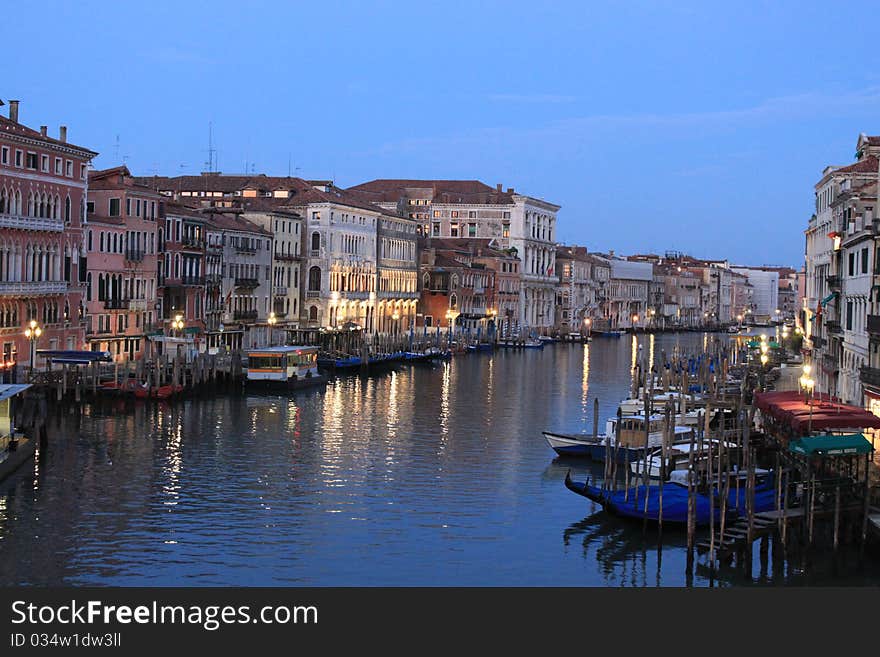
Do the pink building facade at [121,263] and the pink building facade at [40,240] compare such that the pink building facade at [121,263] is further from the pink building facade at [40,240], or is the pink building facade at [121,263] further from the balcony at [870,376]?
the balcony at [870,376]

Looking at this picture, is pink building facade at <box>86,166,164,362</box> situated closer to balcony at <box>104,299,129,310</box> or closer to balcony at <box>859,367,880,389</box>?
balcony at <box>104,299,129,310</box>

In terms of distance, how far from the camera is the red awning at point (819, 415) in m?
18.4

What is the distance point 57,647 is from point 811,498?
9.07 m

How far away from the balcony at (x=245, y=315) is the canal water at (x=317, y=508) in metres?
14.0

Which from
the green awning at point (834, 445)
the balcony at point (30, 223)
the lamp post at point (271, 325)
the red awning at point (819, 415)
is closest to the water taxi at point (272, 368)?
the balcony at point (30, 223)

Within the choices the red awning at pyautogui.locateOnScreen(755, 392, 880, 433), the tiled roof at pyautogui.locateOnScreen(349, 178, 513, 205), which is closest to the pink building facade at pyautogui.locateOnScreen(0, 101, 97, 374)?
the red awning at pyautogui.locateOnScreen(755, 392, 880, 433)

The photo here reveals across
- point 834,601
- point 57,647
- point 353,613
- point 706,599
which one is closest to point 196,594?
point 353,613

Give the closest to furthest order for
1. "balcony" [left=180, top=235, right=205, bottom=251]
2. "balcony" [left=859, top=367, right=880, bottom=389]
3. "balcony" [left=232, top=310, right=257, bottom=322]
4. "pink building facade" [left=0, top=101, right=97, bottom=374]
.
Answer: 1. "balcony" [left=859, top=367, right=880, bottom=389]
2. "pink building facade" [left=0, top=101, right=97, bottom=374]
3. "balcony" [left=180, top=235, right=205, bottom=251]
4. "balcony" [left=232, top=310, right=257, bottom=322]

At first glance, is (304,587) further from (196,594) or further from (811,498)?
(811,498)

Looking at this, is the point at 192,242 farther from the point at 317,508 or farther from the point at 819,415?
the point at 819,415

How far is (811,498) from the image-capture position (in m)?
16.5

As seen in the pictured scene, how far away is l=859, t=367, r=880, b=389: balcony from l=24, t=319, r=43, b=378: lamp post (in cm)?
1783

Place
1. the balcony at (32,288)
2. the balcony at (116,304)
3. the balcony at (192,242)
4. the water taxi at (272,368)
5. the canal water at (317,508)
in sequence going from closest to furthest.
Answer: the canal water at (317,508) < the balcony at (32,288) < the balcony at (116,304) < the water taxi at (272,368) < the balcony at (192,242)

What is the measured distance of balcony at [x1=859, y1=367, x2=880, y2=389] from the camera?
2003 centimetres
